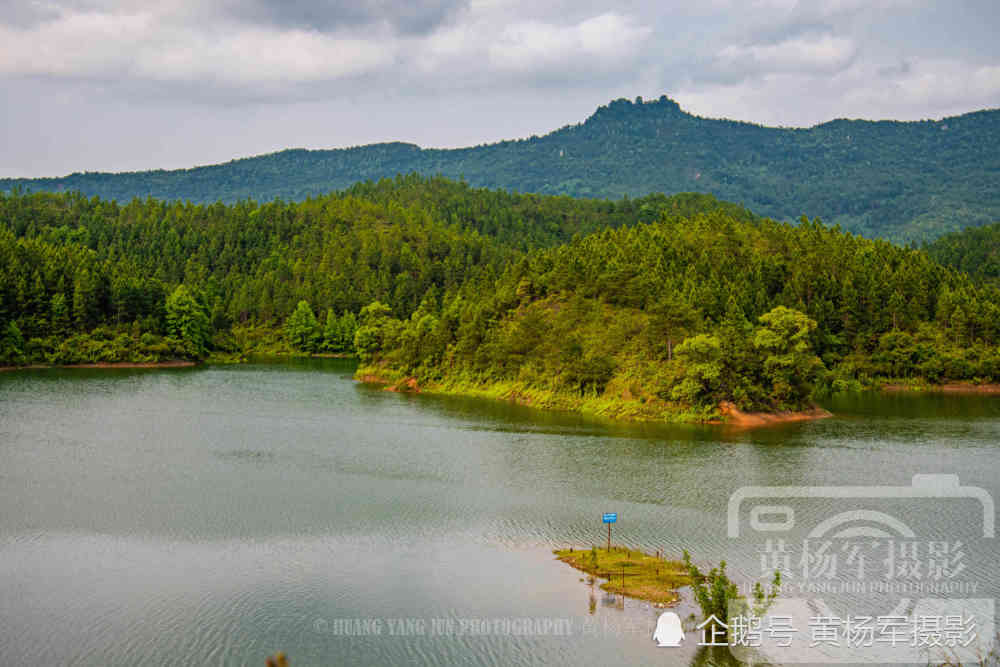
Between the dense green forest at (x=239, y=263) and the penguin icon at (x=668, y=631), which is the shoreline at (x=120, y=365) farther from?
the penguin icon at (x=668, y=631)

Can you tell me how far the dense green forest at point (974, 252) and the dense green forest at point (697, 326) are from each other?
1276 inches

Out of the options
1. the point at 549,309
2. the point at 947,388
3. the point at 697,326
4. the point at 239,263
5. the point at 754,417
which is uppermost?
the point at 239,263

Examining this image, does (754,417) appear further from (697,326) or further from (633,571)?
(633,571)

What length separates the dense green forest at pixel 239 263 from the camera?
96.2 meters

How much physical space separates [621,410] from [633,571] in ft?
106

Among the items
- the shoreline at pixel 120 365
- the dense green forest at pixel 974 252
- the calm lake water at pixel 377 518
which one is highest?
the dense green forest at pixel 974 252

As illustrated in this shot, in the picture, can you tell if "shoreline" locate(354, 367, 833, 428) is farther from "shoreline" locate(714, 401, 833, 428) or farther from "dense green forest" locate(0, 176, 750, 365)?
"dense green forest" locate(0, 176, 750, 365)

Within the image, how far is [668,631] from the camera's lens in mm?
21250

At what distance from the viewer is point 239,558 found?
27.1 meters

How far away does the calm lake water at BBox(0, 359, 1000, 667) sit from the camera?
21625 mm

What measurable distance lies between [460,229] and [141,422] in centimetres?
12505

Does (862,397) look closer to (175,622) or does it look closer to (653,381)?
(653,381)

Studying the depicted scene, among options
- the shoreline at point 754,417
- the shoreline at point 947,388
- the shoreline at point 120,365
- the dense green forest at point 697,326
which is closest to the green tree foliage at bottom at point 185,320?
the shoreline at point 120,365

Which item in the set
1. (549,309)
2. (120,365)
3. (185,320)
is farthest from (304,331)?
(549,309)
